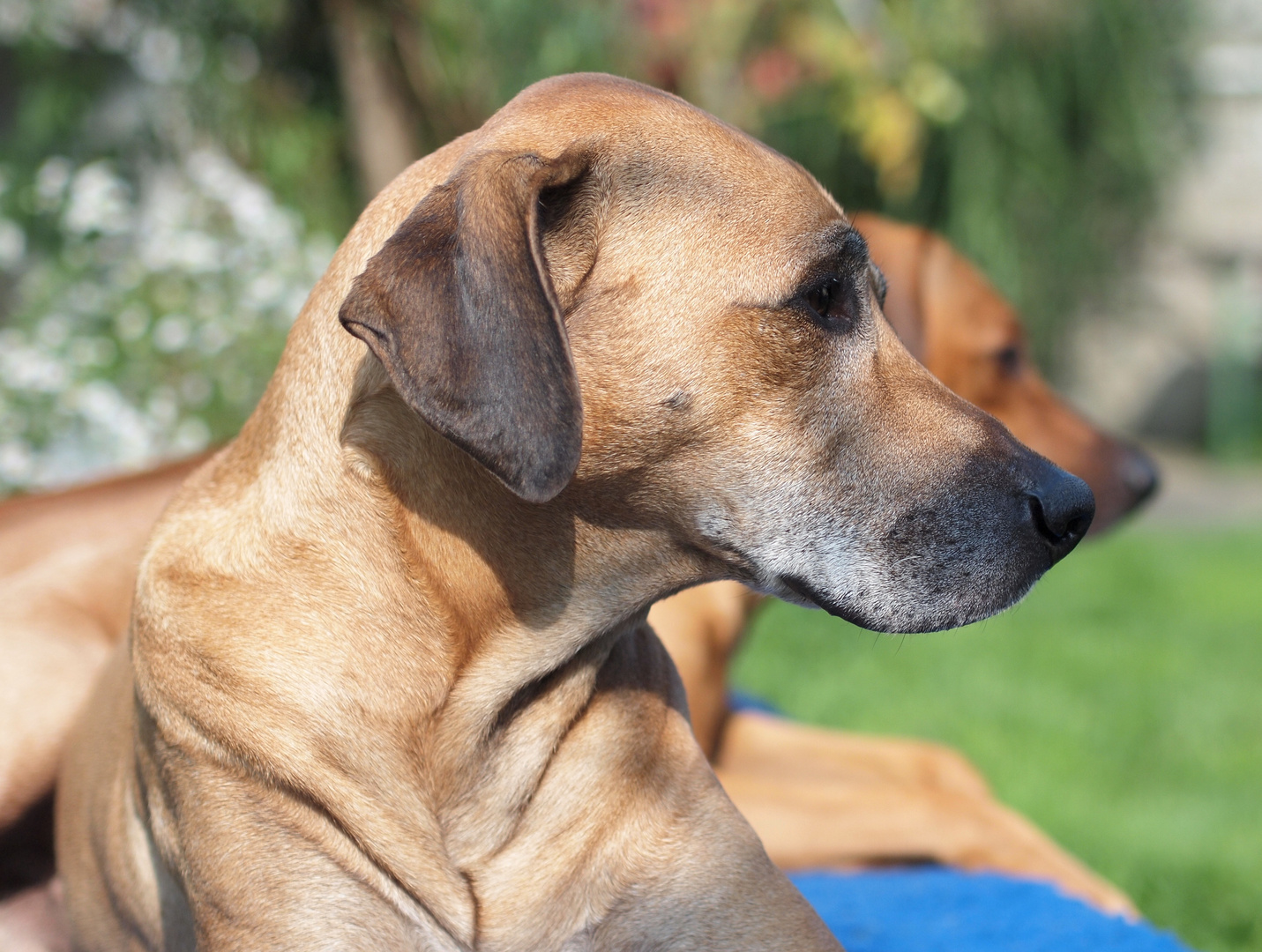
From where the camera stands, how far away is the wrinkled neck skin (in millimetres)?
1989

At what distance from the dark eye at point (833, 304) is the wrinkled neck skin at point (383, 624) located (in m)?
0.43

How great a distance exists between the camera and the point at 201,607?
206cm

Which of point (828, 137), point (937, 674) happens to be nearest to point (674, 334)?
point (937, 674)

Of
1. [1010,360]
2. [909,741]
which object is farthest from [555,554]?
[1010,360]

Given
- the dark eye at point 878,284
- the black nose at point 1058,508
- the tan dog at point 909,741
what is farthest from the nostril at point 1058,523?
the tan dog at point 909,741

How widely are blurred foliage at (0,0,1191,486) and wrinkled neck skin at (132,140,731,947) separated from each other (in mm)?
3642

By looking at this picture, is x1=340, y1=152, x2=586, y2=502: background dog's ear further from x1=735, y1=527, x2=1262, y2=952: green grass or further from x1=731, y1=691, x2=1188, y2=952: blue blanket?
x1=735, y1=527, x2=1262, y2=952: green grass

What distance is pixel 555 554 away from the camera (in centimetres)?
205

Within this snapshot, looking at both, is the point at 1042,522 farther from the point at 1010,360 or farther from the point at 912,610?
the point at 1010,360

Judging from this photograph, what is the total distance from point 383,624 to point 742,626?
2.06 metres

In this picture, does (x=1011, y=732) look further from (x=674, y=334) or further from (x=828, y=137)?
(x=828, y=137)

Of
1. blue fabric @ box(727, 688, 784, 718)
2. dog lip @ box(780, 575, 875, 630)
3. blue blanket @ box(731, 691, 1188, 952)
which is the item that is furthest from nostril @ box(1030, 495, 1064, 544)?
blue fabric @ box(727, 688, 784, 718)

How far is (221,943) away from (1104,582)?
21.8 ft

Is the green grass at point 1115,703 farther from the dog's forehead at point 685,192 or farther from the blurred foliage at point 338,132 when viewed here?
the blurred foliage at point 338,132
